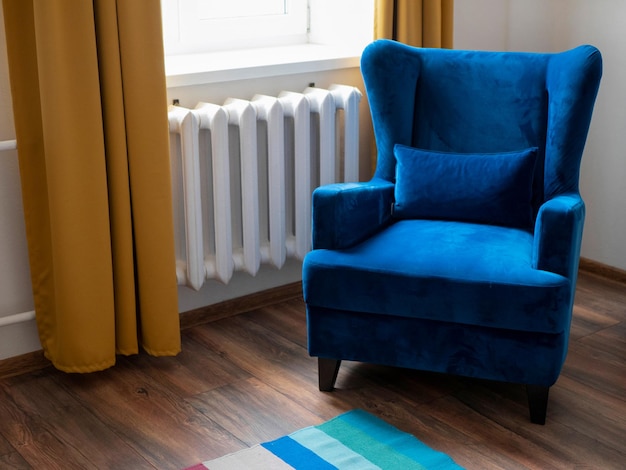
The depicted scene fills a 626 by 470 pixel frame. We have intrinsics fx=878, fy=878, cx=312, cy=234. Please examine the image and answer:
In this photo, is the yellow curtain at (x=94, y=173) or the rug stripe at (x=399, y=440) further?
the yellow curtain at (x=94, y=173)

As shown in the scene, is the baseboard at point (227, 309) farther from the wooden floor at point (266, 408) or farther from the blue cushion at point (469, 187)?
the blue cushion at point (469, 187)

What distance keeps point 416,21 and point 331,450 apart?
1583 millimetres

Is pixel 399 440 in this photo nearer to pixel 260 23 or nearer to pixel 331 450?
pixel 331 450

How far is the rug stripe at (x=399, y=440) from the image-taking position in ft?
7.04

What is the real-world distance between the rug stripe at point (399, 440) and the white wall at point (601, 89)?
34.2 inches

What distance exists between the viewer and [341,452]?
7.15ft

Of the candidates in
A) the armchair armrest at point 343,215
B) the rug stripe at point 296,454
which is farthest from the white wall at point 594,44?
the rug stripe at point 296,454

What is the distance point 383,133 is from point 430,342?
2.43 ft

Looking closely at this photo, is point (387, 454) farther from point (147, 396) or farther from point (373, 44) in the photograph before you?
point (373, 44)

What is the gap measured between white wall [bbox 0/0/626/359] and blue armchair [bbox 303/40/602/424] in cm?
51

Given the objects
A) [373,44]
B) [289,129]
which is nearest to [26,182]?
[289,129]


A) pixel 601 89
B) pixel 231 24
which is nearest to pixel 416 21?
pixel 231 24

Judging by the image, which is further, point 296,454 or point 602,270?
point 602,270

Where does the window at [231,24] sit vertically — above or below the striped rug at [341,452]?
above
